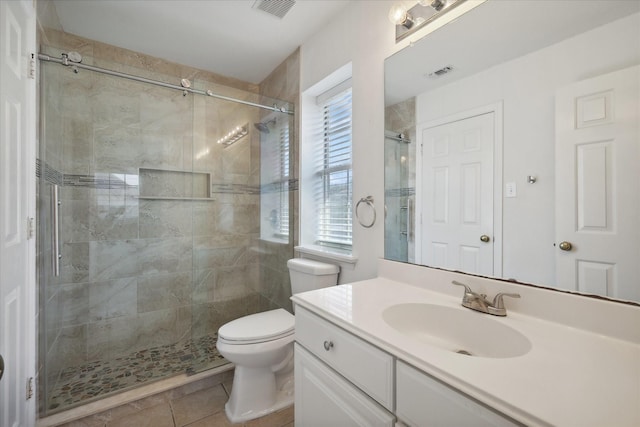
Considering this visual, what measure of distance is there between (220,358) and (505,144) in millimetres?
2168

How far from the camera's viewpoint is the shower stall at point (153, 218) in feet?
6.22

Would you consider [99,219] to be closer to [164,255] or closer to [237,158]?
[164,255]

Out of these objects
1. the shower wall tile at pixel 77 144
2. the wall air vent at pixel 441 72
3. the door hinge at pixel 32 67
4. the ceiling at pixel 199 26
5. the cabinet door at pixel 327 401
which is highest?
the ceiling at pixel 199 26

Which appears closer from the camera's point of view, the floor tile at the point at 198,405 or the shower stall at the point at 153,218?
the floor tile at the point at 198,405

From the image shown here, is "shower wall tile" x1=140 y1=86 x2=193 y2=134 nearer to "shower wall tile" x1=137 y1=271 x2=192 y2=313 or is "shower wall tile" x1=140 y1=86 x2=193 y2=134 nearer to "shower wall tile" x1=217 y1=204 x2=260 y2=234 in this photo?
"shower wall tile" x1=217 y1=204 x2=260 y2=234

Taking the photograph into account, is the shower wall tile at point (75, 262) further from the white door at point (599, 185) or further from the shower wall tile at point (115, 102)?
the white door at point (599, 185)

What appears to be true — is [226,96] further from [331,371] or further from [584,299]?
[584,299]

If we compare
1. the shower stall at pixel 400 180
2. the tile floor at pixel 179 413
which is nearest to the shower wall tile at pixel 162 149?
the tile floor at pixel 179 413

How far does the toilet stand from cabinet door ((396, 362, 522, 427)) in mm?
1023

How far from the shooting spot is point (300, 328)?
1.11 m

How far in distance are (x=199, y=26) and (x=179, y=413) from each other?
8.13ft

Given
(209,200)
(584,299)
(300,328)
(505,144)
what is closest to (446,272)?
(584,299)

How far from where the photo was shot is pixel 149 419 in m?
1.56

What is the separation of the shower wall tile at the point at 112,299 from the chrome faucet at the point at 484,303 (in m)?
2.38
